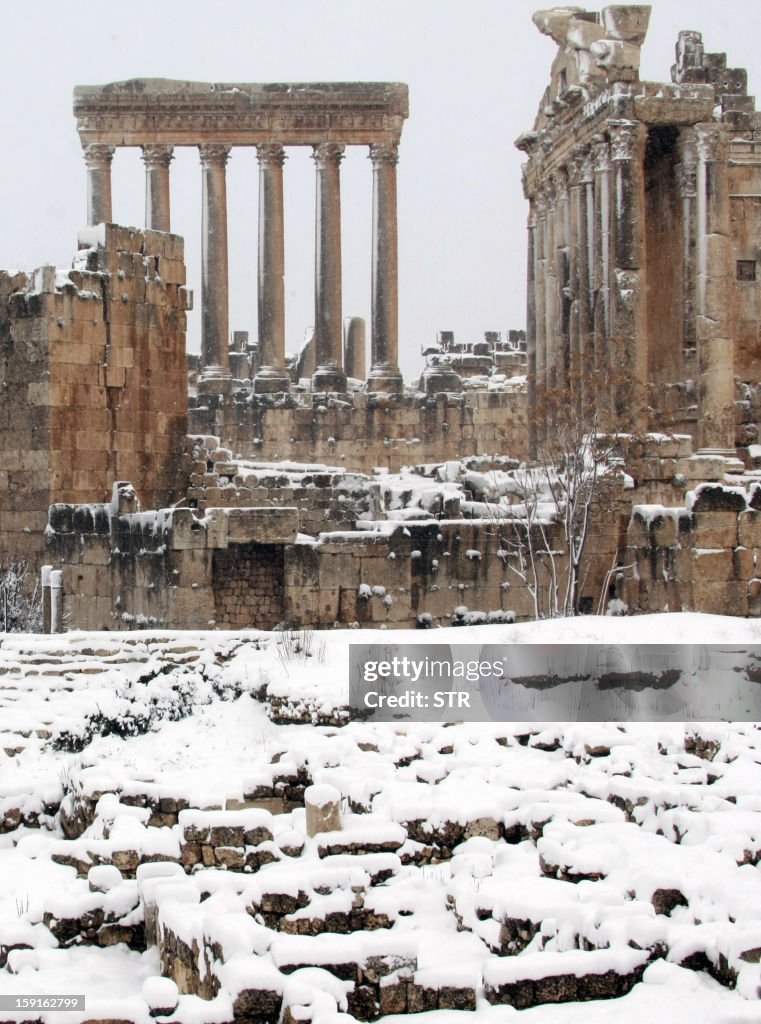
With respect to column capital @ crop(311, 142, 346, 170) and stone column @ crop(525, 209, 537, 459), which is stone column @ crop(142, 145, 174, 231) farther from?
stone column @ crop(525, 209, 537, 459)

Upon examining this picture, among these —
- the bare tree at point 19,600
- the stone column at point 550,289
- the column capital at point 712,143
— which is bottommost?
the bare tree at point 19,600

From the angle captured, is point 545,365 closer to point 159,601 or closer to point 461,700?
point 159,601

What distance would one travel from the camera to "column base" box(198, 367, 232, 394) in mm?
36812

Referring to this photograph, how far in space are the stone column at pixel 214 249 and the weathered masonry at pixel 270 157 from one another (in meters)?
0.03

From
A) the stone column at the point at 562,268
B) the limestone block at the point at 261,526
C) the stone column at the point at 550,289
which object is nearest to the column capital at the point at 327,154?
the stone column at the point at 550,289

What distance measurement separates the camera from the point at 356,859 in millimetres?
9609

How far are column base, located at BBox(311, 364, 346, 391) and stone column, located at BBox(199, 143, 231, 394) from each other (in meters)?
2.62

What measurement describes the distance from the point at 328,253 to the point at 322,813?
29.2m

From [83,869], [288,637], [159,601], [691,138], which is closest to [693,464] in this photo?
[691,138]

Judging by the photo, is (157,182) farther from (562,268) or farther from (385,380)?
(562,268)

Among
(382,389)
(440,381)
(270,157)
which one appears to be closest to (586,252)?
(440,381)

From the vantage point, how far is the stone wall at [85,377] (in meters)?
23.2

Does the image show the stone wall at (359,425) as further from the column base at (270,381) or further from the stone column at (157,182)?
the stone column at (157,182)

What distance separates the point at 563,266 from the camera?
104 feet
